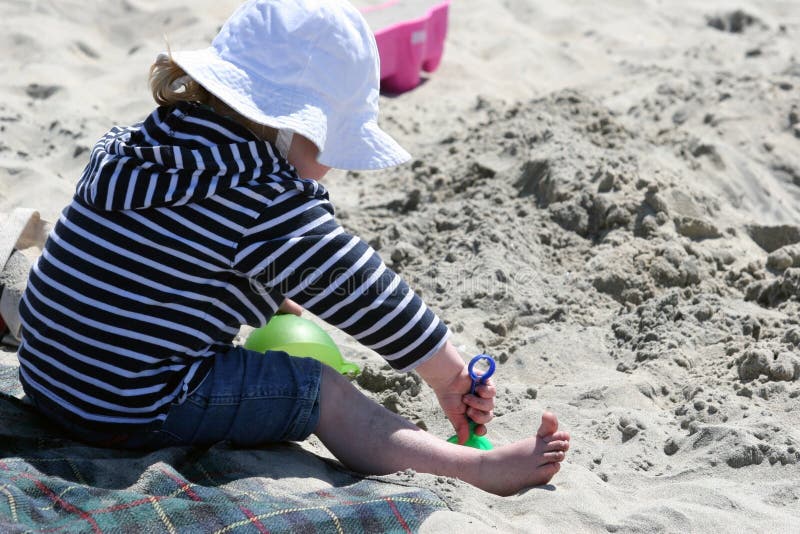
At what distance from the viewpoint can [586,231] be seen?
10.6 feet

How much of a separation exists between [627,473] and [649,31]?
176 inches

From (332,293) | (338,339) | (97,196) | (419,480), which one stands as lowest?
(338,339)

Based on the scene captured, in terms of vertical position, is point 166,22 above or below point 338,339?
above

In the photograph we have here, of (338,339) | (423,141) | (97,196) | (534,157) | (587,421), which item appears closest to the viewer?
(97,196)

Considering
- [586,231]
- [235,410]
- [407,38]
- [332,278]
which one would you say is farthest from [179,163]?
[407,38]

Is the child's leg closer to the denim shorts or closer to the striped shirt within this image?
the denim shorts

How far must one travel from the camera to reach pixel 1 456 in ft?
6.18

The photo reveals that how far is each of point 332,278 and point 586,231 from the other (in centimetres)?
160

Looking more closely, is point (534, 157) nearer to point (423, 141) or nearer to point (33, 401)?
point (423, 141)

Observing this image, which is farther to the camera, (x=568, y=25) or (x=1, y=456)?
(x=568, y=25)

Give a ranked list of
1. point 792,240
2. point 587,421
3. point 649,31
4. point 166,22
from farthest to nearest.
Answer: point 649,31 → point 166,22 → point 792,240 → point 587,421

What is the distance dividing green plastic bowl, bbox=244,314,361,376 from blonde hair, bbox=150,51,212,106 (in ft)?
2.26

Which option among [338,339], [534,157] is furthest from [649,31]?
[338,339]

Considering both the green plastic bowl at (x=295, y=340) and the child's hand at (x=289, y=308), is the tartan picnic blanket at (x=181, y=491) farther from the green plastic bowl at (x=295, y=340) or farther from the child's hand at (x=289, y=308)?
the child's hand at (x=289, y=308)
